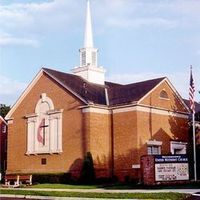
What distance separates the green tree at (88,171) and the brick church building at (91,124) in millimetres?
1075

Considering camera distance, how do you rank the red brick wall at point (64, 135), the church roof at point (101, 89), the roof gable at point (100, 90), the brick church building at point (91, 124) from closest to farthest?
1. the brick church building at point (91, 124)
2. the red brick wall at point (64, 135)
3. the roof gable at point (100, 90)
4. the church roof at point (101, 89)

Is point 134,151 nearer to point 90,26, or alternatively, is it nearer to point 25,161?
point 25,161

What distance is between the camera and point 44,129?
48.7 metres

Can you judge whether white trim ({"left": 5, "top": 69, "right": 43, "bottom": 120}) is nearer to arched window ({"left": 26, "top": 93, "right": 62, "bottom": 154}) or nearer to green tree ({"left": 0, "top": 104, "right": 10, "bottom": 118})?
arched window ({"left": 26, "top": 93, "right": 62, "bottom": 154})

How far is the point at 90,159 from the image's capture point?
1705 inches

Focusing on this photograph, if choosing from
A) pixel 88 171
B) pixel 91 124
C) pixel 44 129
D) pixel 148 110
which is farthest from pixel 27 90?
pixel 148 110

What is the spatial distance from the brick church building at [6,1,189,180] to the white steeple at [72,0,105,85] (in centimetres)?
16

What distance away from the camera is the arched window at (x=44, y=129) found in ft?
155

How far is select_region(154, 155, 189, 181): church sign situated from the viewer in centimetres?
3334

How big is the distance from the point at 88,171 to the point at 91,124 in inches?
178

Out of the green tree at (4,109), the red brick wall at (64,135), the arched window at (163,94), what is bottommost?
the red brick wall at (64,135)

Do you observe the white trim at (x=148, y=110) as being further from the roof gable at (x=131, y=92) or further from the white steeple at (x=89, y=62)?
the white steeple at (x=89, y=62)

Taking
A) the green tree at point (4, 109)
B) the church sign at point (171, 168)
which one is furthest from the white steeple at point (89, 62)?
the green tree at point (4, 109)

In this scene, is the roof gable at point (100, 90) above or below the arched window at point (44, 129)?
above
